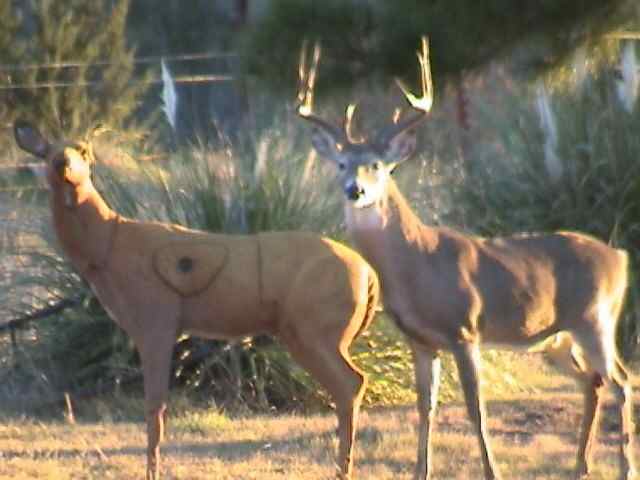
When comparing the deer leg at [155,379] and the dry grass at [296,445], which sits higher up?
the deer leg at [155,379]

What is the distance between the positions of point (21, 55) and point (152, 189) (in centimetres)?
1289

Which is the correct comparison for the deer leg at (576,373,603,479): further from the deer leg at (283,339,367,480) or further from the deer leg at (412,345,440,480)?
the deer leg at (283,339,367,480)

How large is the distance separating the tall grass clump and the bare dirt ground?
1.52 metres

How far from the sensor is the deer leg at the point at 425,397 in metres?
8.74

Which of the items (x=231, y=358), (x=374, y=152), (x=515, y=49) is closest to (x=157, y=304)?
(x=374, y=152)

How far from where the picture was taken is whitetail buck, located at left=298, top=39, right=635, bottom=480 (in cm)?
840

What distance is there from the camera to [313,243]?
8.70m

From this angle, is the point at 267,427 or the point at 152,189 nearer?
the point at 267,427

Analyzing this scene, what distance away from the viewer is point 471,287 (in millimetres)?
8508

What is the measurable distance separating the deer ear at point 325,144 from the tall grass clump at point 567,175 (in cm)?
336

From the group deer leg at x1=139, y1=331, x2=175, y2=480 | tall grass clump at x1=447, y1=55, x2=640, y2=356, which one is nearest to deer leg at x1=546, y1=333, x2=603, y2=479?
deer leg at x1=139, y1=331, x2=175, y2=480

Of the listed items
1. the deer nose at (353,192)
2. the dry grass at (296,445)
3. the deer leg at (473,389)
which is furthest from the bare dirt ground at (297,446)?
the deer nose at (353,192)

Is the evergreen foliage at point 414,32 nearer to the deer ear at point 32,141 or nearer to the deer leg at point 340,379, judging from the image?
the deer leg at point 340,379

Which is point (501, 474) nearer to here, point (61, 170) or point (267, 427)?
point (267, 427)
